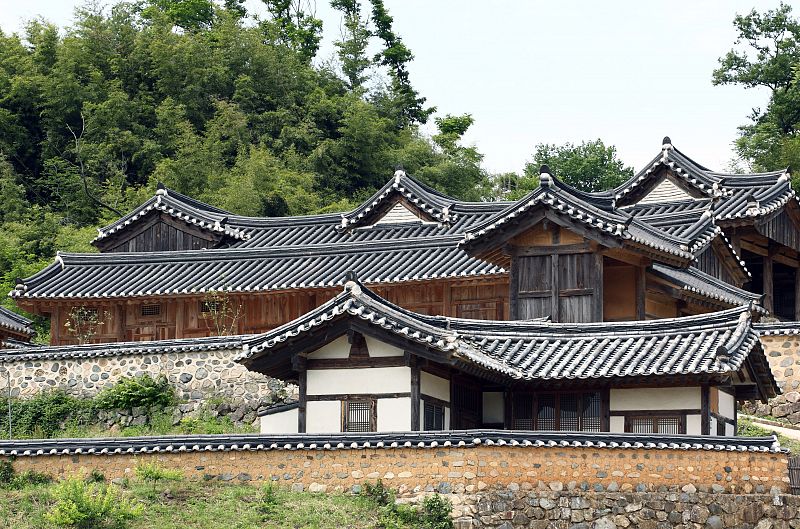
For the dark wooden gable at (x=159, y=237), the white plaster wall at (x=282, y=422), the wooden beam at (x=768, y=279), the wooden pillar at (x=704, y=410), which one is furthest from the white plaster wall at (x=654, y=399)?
the dark wooden gable at (x=159, y=237)

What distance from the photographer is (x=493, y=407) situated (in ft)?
100

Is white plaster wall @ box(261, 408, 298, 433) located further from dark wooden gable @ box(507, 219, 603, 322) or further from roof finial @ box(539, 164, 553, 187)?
roof finial @ box(539, 164, 553, 187)

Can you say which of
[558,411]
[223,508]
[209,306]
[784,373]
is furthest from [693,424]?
[209,306]

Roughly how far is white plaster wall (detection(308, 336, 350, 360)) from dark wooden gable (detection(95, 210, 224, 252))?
2070 centimetres

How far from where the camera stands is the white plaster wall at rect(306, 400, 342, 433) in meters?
28.8

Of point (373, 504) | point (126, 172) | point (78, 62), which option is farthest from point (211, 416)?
point (78, 62)

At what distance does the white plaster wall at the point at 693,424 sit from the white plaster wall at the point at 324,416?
23.5 feet

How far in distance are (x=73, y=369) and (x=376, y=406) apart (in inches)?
509

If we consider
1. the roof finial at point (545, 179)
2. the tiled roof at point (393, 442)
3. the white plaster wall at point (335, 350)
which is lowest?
the tiled roof at point (393, 442)

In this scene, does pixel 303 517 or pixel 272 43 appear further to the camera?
pixel 272 43

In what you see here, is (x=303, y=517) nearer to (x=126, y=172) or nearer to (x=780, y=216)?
(x=780, y=216)

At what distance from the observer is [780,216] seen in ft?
153

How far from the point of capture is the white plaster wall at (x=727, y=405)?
98.9ft

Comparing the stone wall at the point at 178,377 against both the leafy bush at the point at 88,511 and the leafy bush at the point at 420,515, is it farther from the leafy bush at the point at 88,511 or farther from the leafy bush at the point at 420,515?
the leafy bush at the point at 88,511
